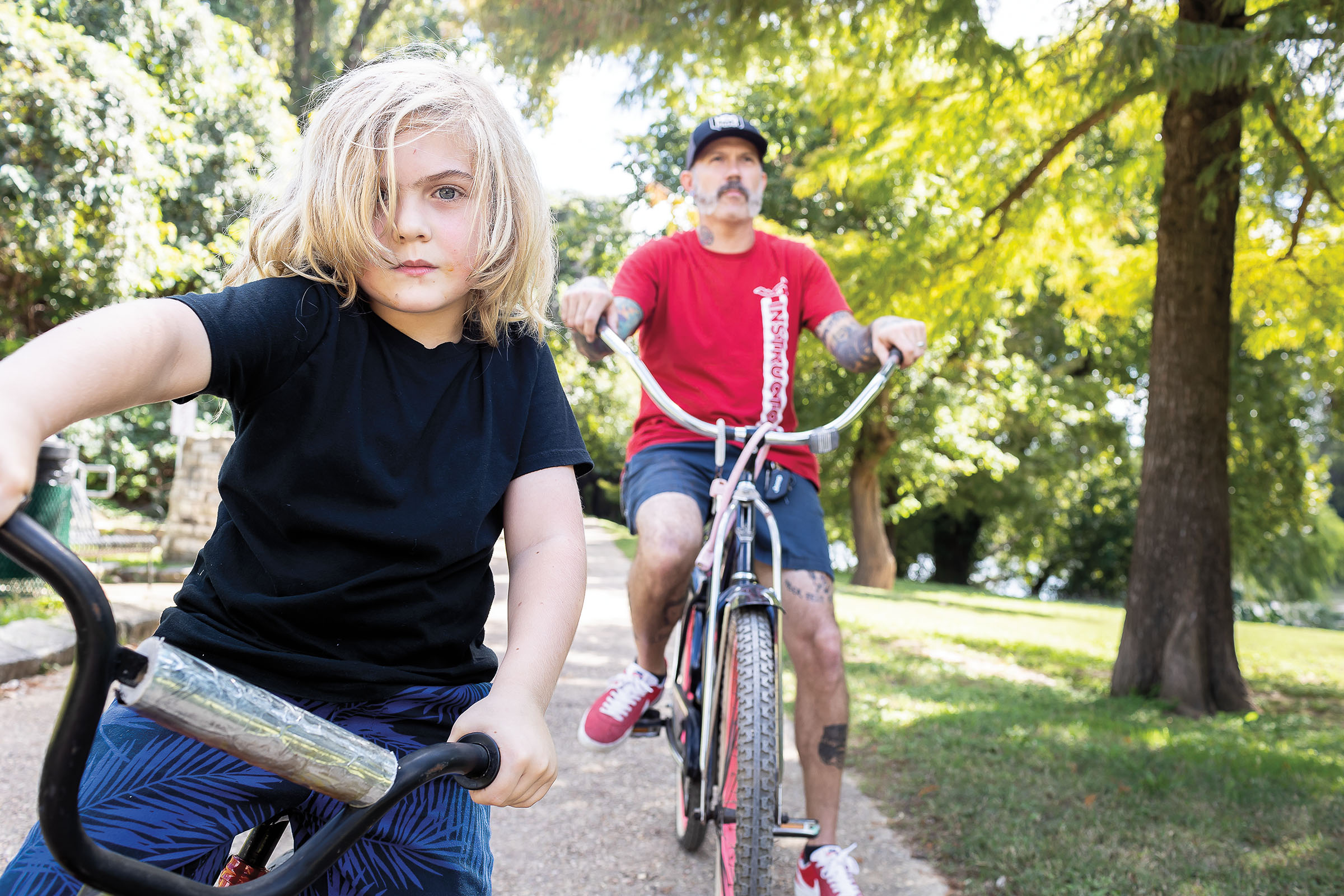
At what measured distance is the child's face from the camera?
1.59 metres

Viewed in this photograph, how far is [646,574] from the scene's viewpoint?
302cm

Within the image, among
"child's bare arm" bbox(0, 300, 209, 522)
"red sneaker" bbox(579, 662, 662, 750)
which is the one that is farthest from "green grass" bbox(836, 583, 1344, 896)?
"child's bare arm" bbox(0, 300, 209, 522)

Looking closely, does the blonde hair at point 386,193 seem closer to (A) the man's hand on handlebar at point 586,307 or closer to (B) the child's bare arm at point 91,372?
(B) the child's bare arm at point 91,372

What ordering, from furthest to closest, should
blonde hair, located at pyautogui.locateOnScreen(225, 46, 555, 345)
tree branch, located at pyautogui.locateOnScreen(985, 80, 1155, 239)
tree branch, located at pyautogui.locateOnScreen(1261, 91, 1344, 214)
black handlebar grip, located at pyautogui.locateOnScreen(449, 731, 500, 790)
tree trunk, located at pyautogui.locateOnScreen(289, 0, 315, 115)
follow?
1. tree trunk, located at pyautogui.locateOnScreen(289, 0, 315, 115)
2. tree branch, located at pyautogui.locateOnScreen(985, 80, 1155, 239)
3. tree branch, located at pyautogui.locateOnScreen(1261, 91, 1344, 214)
4. blonde hair, located at pyautogui.locateOnScreen(225, 46, 555, 345)
5. black handlebar grip, located at pyautogui.locateOnScreen(449, 731, 500, 790)

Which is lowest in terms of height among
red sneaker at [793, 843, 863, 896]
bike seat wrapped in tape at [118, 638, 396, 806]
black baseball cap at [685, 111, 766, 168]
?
red sneaker at [793, 843, 863, 896]

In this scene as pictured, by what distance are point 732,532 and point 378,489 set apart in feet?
4.81

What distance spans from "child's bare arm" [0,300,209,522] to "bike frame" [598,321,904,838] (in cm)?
152

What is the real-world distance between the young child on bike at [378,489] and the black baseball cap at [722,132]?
1.76 metres

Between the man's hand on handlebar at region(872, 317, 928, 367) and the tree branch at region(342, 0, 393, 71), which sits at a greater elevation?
the tree branch at region(342, 0, 393, 71)

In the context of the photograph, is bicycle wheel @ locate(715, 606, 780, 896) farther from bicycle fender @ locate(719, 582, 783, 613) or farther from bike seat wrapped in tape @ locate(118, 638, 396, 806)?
bike seat wrapped in tape @ locate(118, 638, 396, 806)

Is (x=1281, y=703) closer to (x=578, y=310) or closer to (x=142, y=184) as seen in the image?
(x=578, y=310)

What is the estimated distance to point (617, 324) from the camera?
2980 millimetres

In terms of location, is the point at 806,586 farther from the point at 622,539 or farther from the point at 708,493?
the point at 622,539

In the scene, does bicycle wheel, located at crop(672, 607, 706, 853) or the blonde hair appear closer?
the blonde hair
